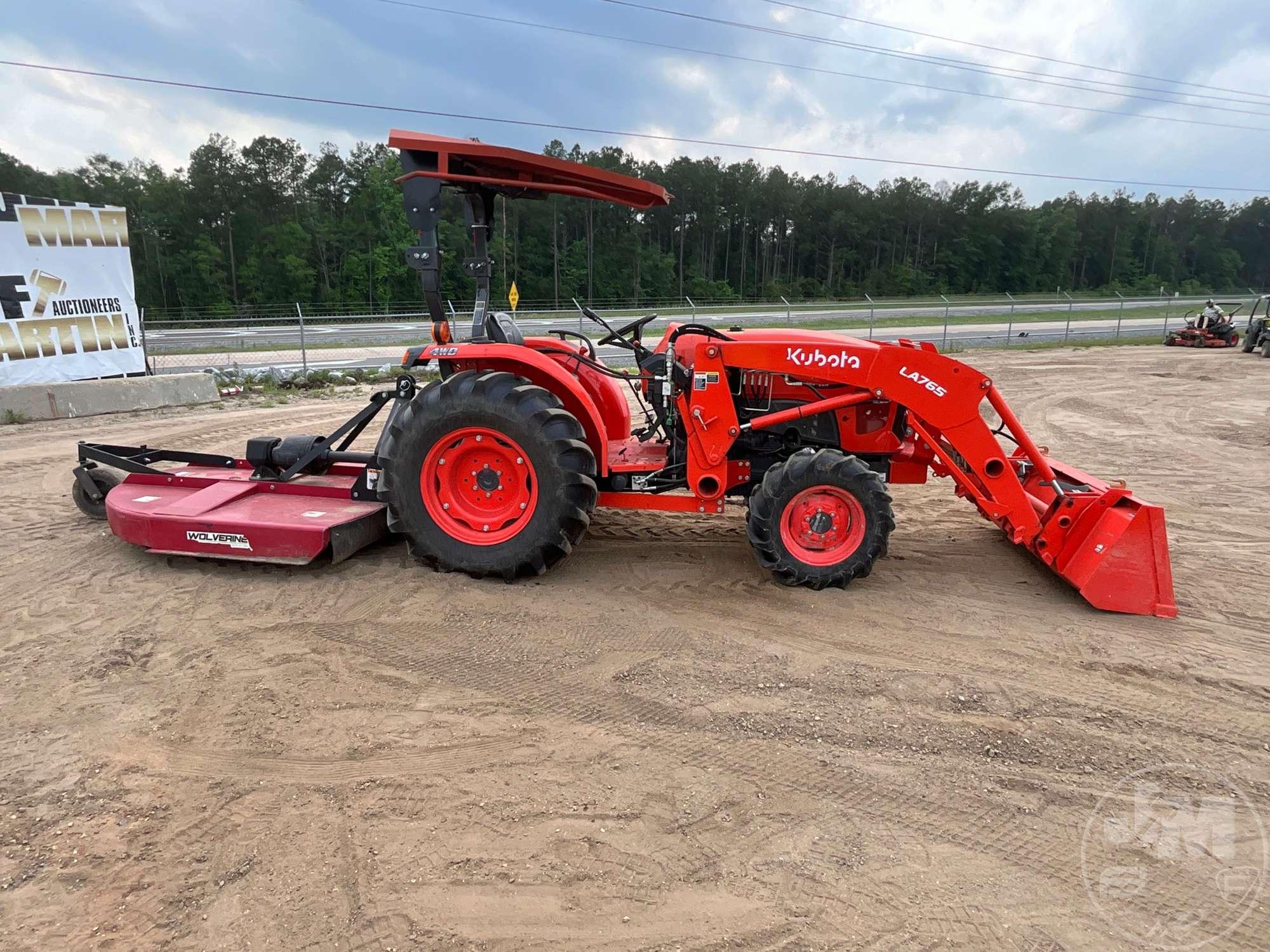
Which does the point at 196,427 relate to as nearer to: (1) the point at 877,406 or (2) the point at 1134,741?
(1) the point at 877,406

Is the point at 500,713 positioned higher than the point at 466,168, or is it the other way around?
the point at 466,168

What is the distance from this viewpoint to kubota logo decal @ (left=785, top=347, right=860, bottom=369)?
14.1 feet

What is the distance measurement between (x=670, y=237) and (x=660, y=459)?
184ft

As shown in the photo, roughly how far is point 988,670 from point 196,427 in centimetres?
937

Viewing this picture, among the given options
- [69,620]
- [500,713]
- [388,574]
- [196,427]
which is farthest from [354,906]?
[196,427]

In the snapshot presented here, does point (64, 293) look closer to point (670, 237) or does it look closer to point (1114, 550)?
point (1114, 550)

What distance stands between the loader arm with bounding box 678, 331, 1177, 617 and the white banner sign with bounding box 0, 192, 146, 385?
10.8 metres

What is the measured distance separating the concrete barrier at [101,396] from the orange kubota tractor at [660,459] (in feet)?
21.1

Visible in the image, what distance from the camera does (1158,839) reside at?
2.51 m

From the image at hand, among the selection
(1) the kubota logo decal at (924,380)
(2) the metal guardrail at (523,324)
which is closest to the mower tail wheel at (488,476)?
(1) the kubota logo decal at (924,380)

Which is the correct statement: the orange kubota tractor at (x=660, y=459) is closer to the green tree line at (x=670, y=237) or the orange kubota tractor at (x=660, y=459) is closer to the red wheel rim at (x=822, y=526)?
the red wheel rim at (x=822, y=526)

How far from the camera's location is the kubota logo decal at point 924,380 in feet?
13.9

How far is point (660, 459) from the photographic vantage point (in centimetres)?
471

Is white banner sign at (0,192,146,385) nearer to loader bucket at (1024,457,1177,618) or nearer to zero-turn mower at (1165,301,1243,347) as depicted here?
loader bucket at (1024,457,1177,618)
